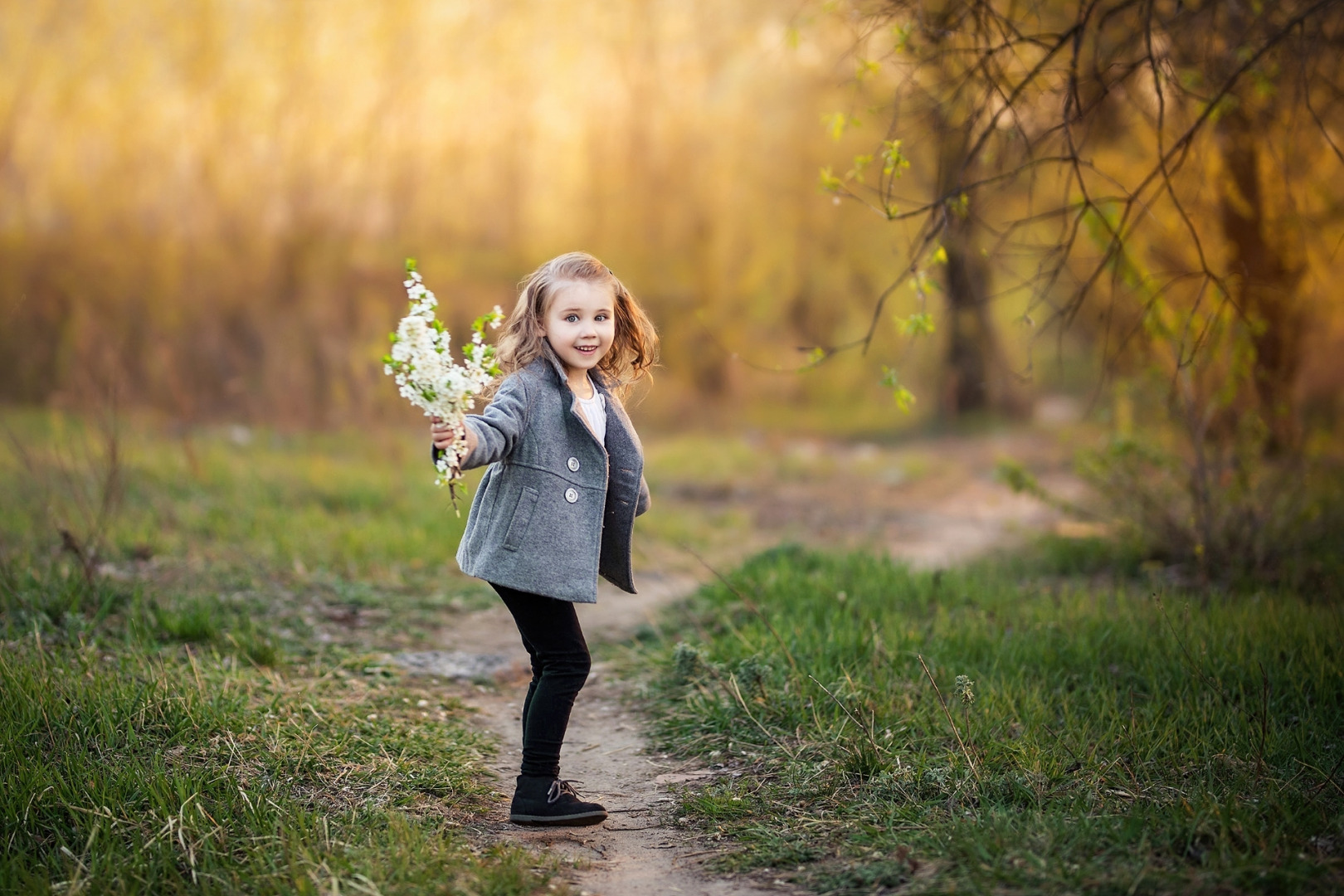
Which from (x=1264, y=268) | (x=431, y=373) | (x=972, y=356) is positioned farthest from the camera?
(x=972, y=356)

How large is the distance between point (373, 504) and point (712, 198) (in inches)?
314

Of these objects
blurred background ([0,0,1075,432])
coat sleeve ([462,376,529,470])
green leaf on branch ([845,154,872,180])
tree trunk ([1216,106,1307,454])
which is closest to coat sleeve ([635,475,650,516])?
coat sleeve ([462,376,529,470])

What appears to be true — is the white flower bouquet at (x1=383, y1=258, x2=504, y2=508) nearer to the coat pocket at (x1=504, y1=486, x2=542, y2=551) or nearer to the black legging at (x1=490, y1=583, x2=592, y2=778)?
the coat pocket at (x1=504, y1=486, x2=542, y2=551)

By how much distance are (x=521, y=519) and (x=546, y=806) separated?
85 cm

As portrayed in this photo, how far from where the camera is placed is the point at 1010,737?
353 cm

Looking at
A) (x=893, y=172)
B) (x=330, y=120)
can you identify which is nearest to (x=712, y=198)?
(x=330, y=120)

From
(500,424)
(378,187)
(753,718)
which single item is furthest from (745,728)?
(378,187)

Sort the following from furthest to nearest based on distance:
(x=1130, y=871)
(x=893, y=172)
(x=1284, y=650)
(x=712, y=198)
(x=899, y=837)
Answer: (x=712, y=198) → (x=1284, y=650) → (x=893, y=172) → (x=899, y=837) → (x=1130, y=871)

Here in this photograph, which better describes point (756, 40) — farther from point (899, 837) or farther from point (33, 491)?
point (899, 837)

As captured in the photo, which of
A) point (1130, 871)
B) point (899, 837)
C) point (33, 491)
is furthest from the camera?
point (33, 491)

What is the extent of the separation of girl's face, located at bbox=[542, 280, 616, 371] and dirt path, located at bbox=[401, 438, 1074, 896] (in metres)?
1.41

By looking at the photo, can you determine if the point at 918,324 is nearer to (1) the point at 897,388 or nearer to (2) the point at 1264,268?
(1) the point at 897,388

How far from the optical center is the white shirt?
331 centimetres

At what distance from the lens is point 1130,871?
2.53 metres
